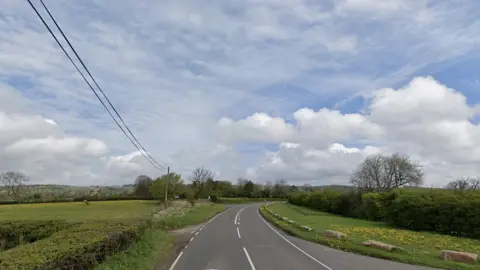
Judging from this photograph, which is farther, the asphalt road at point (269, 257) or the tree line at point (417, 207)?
the tree line at point (417, 207)

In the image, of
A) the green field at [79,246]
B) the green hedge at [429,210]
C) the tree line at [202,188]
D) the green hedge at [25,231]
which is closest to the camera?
the green field at [79,246]

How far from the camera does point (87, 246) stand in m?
11.4

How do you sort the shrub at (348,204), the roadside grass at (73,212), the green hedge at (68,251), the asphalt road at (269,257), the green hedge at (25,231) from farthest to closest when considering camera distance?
the shrub at (348,204) → the roadside grass at (73,212) → the green hedge at (25,231) → the asphalt road at (269,257) → the green hedge at (68,251)

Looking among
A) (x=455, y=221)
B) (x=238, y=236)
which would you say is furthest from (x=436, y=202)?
(x=238, y=236)

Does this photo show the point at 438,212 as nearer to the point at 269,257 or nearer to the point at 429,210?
the point at 429,210

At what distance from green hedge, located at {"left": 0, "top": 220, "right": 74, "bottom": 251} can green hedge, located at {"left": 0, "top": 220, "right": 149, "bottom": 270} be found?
558 cm

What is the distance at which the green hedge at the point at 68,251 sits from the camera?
8.75 m

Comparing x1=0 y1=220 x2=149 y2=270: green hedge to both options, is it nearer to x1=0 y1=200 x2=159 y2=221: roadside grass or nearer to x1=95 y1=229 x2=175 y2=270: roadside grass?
x1=95 y1=229 x2=175 y2=270: roadside grass

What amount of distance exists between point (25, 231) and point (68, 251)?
39.3 feet

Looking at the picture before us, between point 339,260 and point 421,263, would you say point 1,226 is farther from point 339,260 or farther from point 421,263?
point 421,263

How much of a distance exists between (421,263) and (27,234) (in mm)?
18205

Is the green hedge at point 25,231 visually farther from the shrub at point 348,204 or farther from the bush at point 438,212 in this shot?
the shrub at point 348,204

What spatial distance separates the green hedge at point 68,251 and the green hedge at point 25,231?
18.3ft

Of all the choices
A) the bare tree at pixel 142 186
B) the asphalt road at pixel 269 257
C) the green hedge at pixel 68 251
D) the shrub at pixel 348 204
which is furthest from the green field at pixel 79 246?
the bare tree at pixel 142 186
